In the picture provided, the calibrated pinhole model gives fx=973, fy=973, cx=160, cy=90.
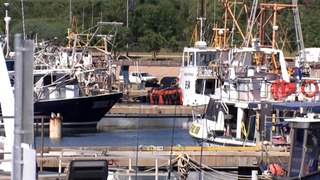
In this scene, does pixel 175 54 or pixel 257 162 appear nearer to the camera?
pixel 257 162

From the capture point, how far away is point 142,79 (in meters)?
85.2

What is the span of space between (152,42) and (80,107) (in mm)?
48833

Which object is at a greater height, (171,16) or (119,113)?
(171,16)

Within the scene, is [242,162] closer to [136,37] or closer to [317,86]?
[317,86]

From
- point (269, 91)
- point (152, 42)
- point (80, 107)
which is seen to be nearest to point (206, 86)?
point (80, 107)

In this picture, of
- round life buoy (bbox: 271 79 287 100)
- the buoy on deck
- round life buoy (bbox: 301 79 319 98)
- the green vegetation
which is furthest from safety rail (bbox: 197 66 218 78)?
the green vegetation

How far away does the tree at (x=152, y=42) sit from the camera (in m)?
101

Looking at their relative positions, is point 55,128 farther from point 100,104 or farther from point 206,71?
point 206,71

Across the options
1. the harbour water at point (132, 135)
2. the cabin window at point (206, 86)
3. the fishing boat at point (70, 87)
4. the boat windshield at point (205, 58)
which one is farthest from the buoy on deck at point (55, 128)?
the boat windshield at point (205, 58)

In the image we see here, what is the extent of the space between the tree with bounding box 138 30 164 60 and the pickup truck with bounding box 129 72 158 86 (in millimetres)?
13378

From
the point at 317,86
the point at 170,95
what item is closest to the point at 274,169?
the point at 317,86

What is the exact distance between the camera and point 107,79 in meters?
58.4

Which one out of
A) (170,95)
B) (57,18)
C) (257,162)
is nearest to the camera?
Result: (257,162)

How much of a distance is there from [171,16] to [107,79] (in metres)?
52.6
